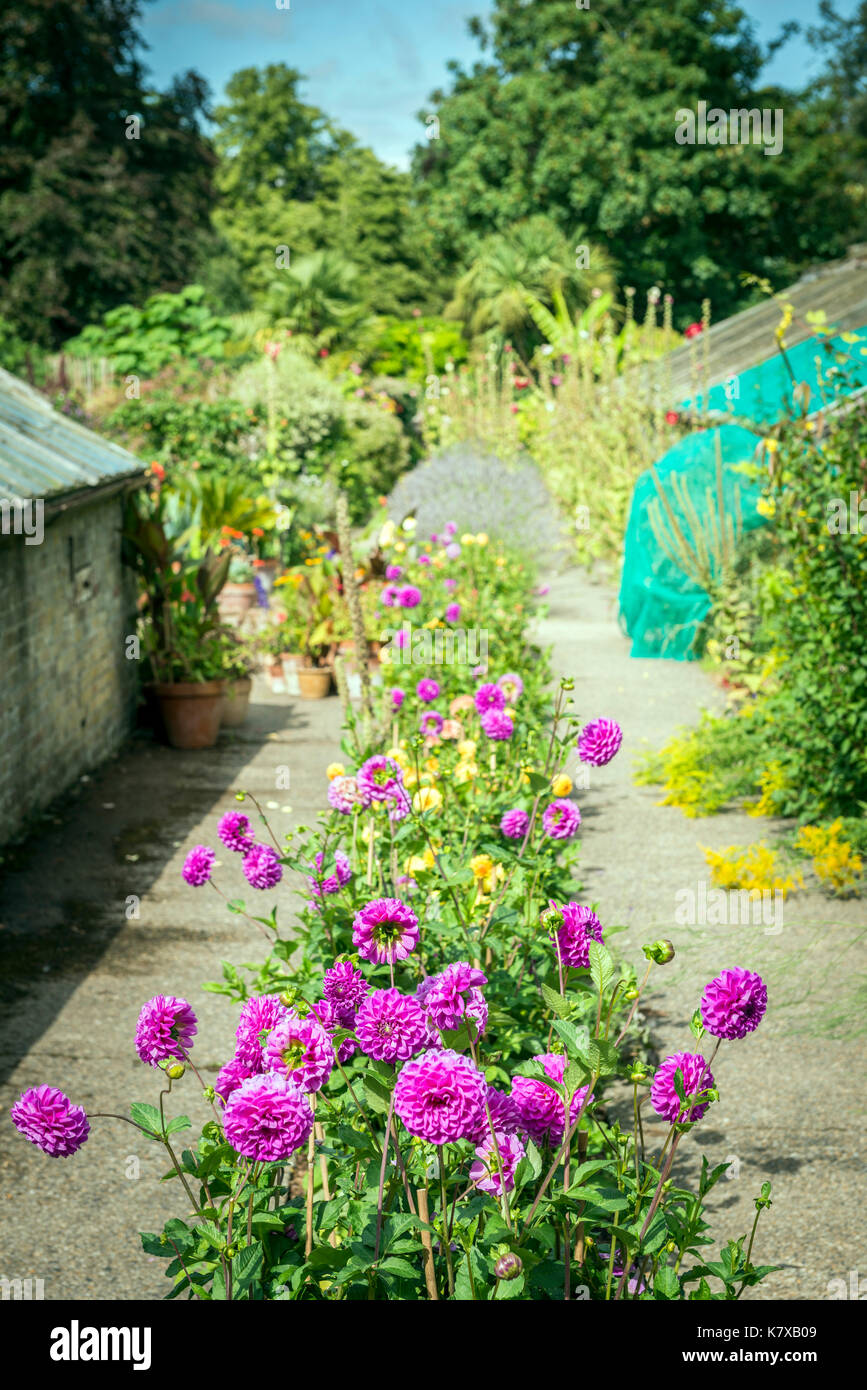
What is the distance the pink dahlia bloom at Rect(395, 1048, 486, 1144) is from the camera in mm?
1499

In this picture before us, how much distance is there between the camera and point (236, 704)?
29.1 feet

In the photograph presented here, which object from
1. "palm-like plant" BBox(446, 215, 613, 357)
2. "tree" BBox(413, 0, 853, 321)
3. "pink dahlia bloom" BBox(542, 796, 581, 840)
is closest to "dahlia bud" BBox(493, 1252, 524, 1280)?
"pink dahlia bloom" BBox(542, 796, 581, 840)

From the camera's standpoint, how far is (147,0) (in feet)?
92.9

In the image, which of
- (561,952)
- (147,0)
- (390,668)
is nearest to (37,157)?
(147,0)

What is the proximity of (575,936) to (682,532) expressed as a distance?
813 centimetres

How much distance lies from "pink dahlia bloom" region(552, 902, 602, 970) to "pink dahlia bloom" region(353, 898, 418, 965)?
9.9 inches

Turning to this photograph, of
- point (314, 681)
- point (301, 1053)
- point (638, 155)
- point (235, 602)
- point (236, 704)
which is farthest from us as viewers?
point (638, 155)

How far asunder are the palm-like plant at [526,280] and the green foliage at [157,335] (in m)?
6.48

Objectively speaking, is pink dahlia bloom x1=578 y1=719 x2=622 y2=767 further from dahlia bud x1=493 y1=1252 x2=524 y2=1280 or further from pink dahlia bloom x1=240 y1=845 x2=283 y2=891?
dahlia bud x1=493 y1=1252 x2=524 y2=1280

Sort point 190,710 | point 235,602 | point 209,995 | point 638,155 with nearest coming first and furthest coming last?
1. point 209,995
2. point 190,710
3. point 235,602
4. point 638,155

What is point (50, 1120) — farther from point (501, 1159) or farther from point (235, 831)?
point (235, 831)

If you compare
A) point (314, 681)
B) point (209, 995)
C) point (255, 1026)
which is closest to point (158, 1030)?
point (255, 1026)

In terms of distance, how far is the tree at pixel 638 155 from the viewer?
93.6 ft

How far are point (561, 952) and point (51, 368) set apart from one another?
71.4ft
